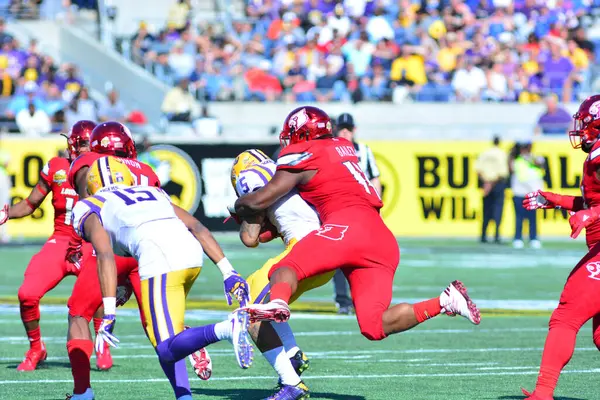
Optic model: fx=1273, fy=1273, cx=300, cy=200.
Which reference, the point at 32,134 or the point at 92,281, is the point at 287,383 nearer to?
the point at 92,281

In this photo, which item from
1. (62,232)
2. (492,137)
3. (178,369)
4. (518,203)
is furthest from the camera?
(492,137)

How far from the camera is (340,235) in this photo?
741 cm

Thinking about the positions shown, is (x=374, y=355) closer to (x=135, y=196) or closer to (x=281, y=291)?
(x=281, y=291)

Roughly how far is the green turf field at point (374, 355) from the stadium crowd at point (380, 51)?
29.7ft

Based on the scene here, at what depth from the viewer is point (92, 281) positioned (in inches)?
316

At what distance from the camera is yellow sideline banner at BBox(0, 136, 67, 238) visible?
73.5 ft

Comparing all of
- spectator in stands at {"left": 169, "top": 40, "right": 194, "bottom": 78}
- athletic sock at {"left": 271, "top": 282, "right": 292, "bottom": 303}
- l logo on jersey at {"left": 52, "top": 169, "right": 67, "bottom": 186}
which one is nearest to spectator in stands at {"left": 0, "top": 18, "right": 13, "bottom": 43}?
spectator in stands at {"left": 169, "top": 40, "right": 194, "bottom": 78}

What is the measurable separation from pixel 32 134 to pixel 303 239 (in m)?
16.1

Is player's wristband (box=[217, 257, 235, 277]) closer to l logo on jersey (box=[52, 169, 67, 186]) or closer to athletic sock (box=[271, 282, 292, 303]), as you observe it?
athletic sock (box=[271, 282, 292, 303])


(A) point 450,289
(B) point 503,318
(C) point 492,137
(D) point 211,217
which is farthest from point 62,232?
(C) point 492,137

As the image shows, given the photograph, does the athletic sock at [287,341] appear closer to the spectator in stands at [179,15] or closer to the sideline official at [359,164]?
the sideline official at [359,164]

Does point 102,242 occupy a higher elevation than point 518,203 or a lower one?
higher

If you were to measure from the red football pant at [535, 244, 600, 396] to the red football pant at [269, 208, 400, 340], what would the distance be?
0.94 m

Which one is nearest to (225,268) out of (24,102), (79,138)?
(79,138)
